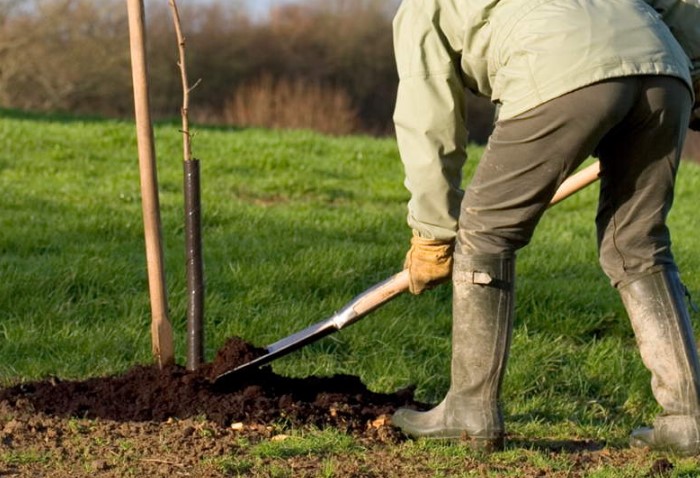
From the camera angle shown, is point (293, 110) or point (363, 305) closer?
point (363, 305)

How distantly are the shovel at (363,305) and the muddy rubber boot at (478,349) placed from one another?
32 centimetres

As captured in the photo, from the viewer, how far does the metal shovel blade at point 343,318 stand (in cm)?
399

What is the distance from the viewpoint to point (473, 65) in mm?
3564

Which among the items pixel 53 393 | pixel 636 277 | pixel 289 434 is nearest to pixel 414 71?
pixel 636 277

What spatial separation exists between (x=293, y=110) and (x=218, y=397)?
14.4 meters

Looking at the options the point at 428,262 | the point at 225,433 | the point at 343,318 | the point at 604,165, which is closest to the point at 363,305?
the point at 343,318

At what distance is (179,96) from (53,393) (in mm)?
18585

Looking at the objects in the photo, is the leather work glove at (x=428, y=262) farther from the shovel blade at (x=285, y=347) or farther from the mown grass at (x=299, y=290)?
the mown grass at (x=299, y=290)

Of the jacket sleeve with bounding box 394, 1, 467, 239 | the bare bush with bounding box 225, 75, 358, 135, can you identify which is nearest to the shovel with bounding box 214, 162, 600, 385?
the jacket sleeve with bounding box 394, 1, 467, 239

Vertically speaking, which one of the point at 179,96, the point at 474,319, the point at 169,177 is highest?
the point at 474,319

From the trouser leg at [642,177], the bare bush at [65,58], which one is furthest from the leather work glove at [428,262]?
the bare bush at [65,58]

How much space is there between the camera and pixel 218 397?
4.16 m

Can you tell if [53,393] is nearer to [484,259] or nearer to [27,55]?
[484,259]

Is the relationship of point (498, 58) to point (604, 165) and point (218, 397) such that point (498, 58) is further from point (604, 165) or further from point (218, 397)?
point (218, 397)
